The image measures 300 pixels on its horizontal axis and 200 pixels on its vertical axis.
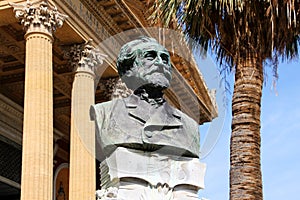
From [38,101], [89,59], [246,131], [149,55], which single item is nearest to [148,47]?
[149,55]

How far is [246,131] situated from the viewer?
12.6 meters

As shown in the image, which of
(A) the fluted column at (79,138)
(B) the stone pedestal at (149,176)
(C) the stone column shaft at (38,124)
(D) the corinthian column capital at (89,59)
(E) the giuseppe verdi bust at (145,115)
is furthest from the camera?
(D) the corinthian column capital at (89,59)

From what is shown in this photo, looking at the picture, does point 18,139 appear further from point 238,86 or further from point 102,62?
point 238,86

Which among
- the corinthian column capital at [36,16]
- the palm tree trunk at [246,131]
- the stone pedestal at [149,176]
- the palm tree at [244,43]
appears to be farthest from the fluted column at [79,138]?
the stone pedestal at [149,176]

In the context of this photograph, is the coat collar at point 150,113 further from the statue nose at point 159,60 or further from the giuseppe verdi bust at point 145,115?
the statue nose at point 159,60

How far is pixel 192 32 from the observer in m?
14.5

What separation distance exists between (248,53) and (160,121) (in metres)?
8.46

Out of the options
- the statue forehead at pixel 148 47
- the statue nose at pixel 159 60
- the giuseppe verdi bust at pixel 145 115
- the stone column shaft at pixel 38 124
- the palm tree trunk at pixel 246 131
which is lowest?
the giuseppe verdi bust at pixel 145 115

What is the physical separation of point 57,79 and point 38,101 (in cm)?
1051

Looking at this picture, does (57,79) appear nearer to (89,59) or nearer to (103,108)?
(89,59)

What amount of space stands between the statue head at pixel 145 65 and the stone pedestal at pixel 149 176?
53 centimetres

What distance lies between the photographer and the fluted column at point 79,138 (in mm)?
22359

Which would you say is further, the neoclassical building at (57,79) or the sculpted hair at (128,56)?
the neoclassical building at (57,79)

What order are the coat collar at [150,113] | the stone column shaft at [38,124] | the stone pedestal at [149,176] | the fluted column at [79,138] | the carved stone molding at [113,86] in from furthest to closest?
the carved stone molding at [113,86] < the fluted column at [79,138] < the stone column shaft at [38,124] < the coat collar at [150,113] < the stone pedestal at [149,176]
